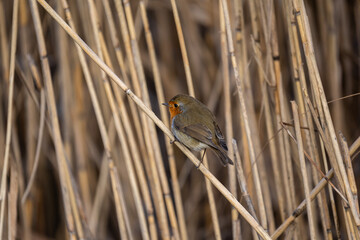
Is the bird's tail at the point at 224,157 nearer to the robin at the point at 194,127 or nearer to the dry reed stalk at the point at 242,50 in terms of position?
the robin at the point at 194,127

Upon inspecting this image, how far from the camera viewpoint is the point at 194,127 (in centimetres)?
184

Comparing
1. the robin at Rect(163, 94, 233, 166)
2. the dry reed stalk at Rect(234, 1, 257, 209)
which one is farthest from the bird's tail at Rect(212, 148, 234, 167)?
the dry reed stalk at Rect(234, 1, 257, 209)

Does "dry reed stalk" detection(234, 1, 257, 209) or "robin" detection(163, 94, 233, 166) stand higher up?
"dry reed stalk" detection(234, 1, 257, 209)

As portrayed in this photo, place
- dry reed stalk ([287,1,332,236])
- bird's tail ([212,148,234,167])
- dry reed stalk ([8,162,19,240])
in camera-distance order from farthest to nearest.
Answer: dry reed stalk ([8,162,19,240]), bird's tail ([212,148,234,167]), dry reed stalk ([287,1,332,236])

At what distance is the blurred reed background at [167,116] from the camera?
4.90 ft

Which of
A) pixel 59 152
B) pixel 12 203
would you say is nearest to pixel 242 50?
pixel 59 152

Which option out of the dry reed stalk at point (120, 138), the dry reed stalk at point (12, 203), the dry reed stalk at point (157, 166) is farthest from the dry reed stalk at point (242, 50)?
the dry reed stalk at point (12, 203)

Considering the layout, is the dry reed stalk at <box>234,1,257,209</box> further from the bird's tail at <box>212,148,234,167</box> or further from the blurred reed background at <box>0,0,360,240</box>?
the bird's tail at <box>212,148,234,167</box>

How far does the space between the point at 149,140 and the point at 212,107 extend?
3.03 ft

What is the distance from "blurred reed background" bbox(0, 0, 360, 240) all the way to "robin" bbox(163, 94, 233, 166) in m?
0.08

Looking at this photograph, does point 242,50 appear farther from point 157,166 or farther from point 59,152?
point 59,152

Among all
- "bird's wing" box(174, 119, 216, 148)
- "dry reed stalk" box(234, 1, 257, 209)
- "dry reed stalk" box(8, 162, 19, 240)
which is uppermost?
"dry reed stalk" box(234, 1, 257, 209)

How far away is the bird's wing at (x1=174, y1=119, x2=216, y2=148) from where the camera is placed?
1764 millimetres

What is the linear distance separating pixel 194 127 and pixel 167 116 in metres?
0.13
